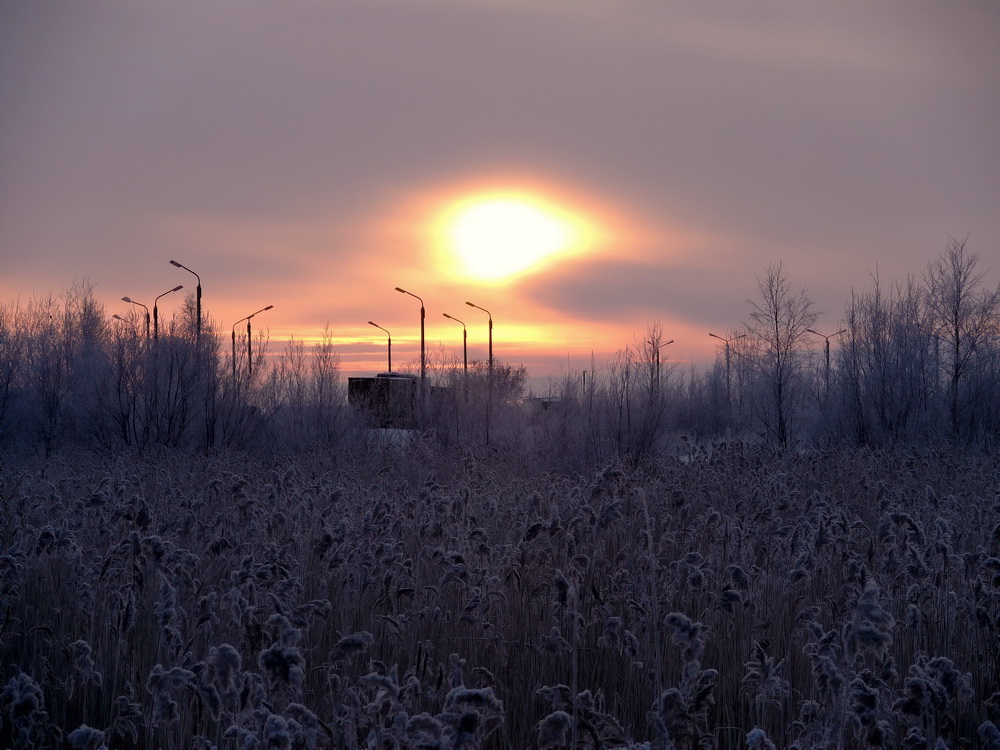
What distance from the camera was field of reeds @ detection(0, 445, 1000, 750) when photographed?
2844mm

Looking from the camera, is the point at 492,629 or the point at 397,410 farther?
the point at 397,410

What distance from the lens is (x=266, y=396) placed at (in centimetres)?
2573

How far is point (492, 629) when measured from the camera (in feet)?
16.3

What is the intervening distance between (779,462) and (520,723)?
11.5m

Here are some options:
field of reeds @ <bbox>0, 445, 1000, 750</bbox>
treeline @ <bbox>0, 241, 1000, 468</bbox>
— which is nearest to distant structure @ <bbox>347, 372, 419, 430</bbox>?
treeline @ <bbox>0, 241, 1000, 468</bbox>

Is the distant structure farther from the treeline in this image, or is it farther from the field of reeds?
the field of reeds

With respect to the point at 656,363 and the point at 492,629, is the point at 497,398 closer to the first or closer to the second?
the point at 656,363

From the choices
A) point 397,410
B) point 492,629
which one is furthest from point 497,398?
point 492,629

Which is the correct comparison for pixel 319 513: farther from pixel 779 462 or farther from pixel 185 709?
pixel 779 462

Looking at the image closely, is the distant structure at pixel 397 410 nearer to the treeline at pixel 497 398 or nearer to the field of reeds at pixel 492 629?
the treeline at pixel 497 398

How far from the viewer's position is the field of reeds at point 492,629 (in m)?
2.84

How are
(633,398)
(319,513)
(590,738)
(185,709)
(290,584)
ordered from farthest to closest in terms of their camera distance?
(633,398)
(319,513)
(290,584)
(185,709)
(590,738)

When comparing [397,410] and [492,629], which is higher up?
[397,410]

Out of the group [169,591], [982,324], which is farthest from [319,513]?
[982,324]
